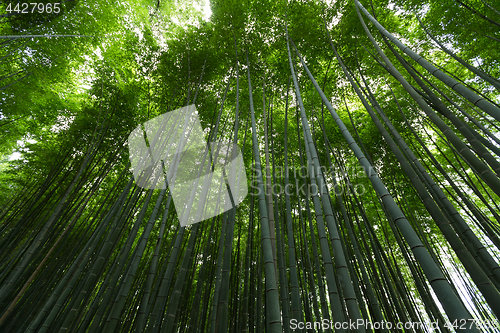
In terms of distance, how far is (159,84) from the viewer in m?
4.31

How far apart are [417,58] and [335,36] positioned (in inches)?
91.7

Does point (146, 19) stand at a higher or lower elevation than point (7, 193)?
higher

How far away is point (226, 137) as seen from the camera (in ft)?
16.1

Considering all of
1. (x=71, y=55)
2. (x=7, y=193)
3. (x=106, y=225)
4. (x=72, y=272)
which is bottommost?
(x=72, y=272)

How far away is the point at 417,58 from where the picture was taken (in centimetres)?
145

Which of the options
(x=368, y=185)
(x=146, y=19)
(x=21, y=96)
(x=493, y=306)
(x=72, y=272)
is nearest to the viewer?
(x=493, y=306)

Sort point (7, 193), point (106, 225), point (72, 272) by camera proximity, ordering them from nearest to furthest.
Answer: point (72, 272), point (106, 225), point (7, 193)

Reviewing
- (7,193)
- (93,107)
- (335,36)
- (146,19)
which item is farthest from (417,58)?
(7,193)

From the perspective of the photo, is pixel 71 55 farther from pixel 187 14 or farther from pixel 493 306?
pixel 493 306

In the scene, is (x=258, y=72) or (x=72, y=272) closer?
(x=72, y=272)

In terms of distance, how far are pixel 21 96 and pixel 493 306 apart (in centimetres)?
594

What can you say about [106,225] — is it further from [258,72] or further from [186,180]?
[258,72]

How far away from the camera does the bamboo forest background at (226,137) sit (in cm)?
207

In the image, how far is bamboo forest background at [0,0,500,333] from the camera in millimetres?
2066
